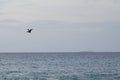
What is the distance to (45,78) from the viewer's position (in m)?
58.6

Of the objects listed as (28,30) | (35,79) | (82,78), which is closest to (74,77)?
(82,78)

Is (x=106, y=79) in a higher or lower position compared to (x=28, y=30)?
lower

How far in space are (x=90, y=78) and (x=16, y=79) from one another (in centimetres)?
1070

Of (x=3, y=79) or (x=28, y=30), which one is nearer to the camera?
(x=28, y=30)

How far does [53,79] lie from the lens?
188 ft

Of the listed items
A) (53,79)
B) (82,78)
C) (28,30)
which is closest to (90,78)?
(82,78)

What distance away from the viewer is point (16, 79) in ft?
190

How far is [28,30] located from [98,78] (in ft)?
78.0

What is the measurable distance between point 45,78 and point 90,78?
21.5ft

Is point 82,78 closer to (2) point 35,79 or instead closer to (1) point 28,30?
(2) point 35,79

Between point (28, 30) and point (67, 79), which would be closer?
point (28, 30)

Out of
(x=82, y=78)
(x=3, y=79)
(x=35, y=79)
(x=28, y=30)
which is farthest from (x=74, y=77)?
(x=28, y=30)

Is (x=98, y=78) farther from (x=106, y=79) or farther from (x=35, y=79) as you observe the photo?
(x=35, y=79)

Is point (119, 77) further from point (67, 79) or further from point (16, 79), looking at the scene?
point (16, 79)
